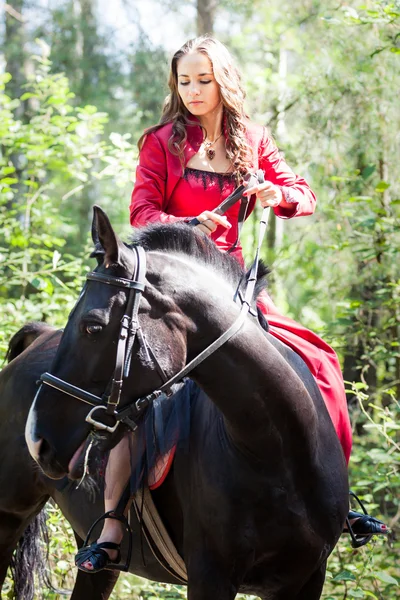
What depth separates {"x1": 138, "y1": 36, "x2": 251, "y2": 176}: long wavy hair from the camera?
347 centimetres

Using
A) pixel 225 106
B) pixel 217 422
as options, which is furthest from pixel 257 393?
pixel 225 106

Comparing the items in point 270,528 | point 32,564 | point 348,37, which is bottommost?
point 32,564

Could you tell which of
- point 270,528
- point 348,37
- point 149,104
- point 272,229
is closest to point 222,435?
point 270,528

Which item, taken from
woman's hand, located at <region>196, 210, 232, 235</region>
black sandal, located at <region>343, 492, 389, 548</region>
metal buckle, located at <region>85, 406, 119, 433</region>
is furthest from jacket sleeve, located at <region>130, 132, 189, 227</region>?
black sandal, located at <region>343, 492, 389, 548</region>

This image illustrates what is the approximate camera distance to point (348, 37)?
302 inches

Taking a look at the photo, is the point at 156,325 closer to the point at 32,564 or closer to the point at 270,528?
the point at 270,528

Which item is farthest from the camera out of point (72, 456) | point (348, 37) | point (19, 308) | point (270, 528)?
point (348, 37)

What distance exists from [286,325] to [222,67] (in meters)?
1.19

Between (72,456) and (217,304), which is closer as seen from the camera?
(72,456)

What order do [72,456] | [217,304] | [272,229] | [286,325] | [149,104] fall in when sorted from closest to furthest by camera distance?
[72,456]
[217,304]
[286,325]
[272,229]
[149,104]

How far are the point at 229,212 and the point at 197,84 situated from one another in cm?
60

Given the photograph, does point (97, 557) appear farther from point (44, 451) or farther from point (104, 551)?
point (44, 451)

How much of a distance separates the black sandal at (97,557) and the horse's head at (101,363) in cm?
83

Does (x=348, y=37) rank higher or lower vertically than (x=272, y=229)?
higher
